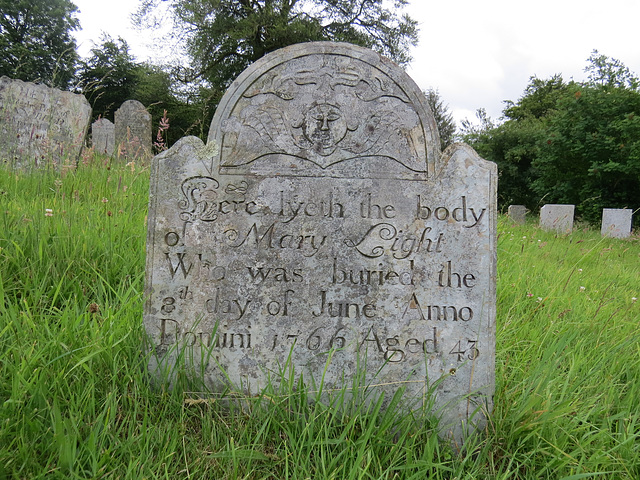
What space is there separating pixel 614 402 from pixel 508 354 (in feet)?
1.76

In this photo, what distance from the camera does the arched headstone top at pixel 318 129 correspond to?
2084 mm

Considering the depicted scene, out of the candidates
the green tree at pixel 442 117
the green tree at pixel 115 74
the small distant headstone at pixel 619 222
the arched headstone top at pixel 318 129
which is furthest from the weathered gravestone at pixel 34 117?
the green tree at pixel 442 117

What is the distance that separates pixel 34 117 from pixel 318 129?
5.99 metres

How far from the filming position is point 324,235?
81.9 inches

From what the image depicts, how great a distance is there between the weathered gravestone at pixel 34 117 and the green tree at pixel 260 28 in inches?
544

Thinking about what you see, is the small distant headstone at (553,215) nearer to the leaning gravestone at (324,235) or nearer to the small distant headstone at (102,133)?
the leaning gravestone at (324,235)

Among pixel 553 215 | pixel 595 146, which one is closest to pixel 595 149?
pixel 595 146

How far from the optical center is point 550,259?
197 inches

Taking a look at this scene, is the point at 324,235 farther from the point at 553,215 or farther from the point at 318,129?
the point at 553,215

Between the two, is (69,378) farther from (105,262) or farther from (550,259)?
(550,259)

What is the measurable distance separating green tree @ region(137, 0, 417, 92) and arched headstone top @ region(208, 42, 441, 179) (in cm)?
1818

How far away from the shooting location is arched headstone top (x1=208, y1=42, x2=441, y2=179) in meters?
2.08

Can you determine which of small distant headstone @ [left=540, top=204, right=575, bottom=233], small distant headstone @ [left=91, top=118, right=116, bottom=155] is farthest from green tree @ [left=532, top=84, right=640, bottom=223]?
small distant headstone @ [left=91, top=118, right=116, bottom=155]

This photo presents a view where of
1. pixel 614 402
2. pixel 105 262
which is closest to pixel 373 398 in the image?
pixel 614 402
